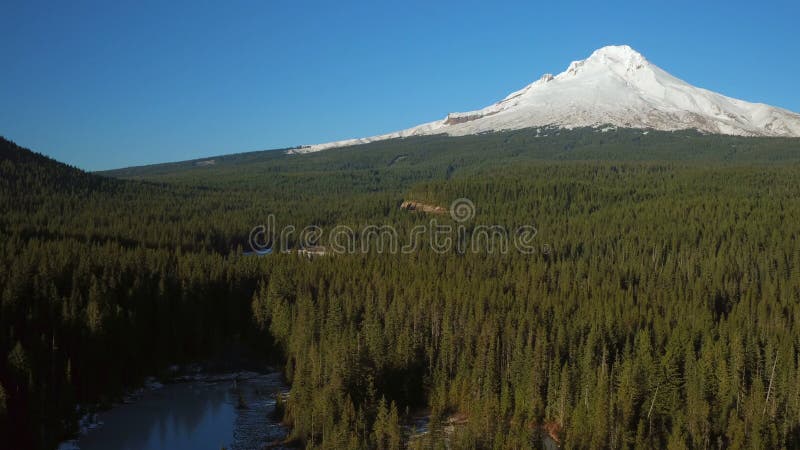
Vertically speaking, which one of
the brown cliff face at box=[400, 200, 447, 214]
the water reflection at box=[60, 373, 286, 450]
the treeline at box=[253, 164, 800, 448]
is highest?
the brown cliff face at box=[400, 200, 447, 214]

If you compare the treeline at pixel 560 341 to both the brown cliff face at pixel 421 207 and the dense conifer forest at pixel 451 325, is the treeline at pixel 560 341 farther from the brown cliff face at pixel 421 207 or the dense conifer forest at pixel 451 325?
the brown cliff face at pixel 421 207

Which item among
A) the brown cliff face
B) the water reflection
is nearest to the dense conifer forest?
the water reflection

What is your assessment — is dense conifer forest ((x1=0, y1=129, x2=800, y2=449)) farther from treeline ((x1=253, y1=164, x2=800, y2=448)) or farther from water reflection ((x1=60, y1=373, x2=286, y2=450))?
water reflection ((x1=60, y1=373, x2=286, y2=450))

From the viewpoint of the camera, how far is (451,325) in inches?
2211

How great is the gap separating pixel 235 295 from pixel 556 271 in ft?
115

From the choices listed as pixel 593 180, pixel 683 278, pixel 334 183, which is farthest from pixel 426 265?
pixel 334 183

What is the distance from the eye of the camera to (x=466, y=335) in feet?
175

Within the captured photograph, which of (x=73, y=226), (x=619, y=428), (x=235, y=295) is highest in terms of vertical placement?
(x=73, y=226)

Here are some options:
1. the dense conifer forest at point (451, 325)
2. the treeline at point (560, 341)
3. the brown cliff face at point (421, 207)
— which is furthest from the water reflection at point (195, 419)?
the brown cliff face at point (421, 207)

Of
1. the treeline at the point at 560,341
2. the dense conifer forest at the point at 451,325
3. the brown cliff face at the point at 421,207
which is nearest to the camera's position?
the treeline at the point at 560,341

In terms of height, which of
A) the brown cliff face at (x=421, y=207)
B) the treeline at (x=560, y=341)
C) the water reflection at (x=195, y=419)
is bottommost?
the water reflection at (x=195, y=419)

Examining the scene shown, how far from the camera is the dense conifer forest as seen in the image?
1662 inches

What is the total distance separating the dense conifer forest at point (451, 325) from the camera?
4222 centimetres

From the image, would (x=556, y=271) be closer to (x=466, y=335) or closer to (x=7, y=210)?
(x=466, y=335)
